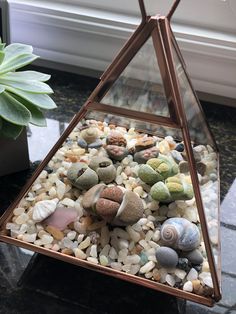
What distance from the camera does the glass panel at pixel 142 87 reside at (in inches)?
21.5

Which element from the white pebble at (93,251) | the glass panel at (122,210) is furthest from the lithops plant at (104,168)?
the white pebble at (93,251)

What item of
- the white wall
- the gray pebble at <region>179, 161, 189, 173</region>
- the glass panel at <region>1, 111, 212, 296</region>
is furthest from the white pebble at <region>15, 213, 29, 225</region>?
the white wall

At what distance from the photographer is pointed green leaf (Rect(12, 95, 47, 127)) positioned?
62cm

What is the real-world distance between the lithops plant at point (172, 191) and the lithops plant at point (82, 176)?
0.08 meters

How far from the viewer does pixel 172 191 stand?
1.95 feet

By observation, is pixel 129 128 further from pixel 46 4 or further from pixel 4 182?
pixel 46 4

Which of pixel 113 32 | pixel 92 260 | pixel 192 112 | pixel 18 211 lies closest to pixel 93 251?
pixel 92 260

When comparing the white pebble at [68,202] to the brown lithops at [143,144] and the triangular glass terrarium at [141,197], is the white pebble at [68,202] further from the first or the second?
the brown lithops at [143,144]

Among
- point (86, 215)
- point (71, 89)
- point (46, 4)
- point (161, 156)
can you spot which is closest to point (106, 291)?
point (86, 215)

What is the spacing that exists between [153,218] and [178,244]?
0.06m

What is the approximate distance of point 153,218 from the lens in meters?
0.59

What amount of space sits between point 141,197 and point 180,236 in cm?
9

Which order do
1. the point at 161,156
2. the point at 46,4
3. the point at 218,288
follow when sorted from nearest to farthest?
the point at 218,288, the point at 161,156, the point at 46,4

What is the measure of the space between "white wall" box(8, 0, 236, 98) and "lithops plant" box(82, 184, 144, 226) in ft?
1.20
